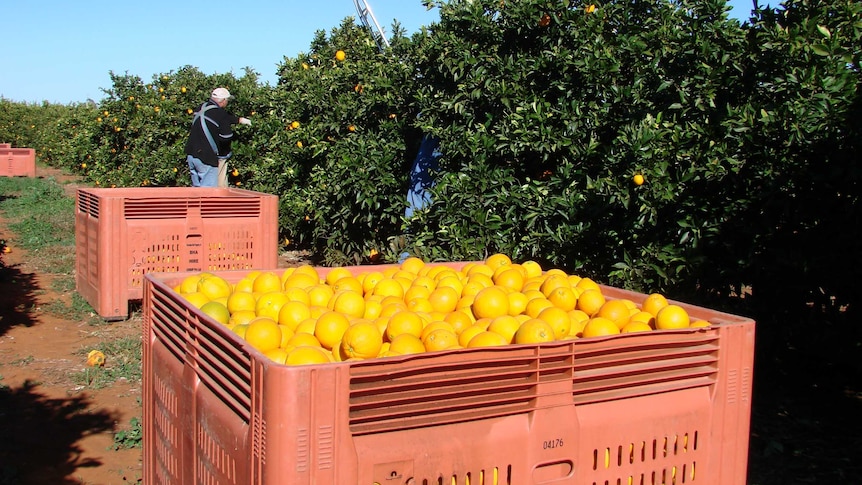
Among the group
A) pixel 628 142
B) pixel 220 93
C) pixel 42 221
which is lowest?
pixel 42 221

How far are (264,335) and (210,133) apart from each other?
7886 mm

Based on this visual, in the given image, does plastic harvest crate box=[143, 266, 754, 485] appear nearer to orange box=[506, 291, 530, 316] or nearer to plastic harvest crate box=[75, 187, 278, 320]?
orange box=[506, 291, 530, 316]

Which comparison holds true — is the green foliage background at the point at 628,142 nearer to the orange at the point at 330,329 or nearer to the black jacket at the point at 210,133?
the black jacket at the point at 210,133

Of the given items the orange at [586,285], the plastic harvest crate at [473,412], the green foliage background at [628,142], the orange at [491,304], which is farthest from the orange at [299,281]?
the green foliage background at [628,142]

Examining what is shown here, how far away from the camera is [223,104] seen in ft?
33.7

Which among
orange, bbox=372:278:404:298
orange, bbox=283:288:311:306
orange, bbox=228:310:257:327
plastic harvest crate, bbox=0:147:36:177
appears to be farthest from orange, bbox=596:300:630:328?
plastic harvest crate, bbox=0:147:36:177

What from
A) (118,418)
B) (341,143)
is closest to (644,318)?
(118,418)

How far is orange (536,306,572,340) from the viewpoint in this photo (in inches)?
102

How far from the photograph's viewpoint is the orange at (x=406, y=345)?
2.35 meters

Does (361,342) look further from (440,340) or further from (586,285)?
(586,285)

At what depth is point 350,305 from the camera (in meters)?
2.86

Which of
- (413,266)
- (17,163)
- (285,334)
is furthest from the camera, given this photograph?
(17,163)

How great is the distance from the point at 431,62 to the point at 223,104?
430 centimetres

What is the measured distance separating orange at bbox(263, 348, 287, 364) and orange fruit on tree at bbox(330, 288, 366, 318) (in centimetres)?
44
